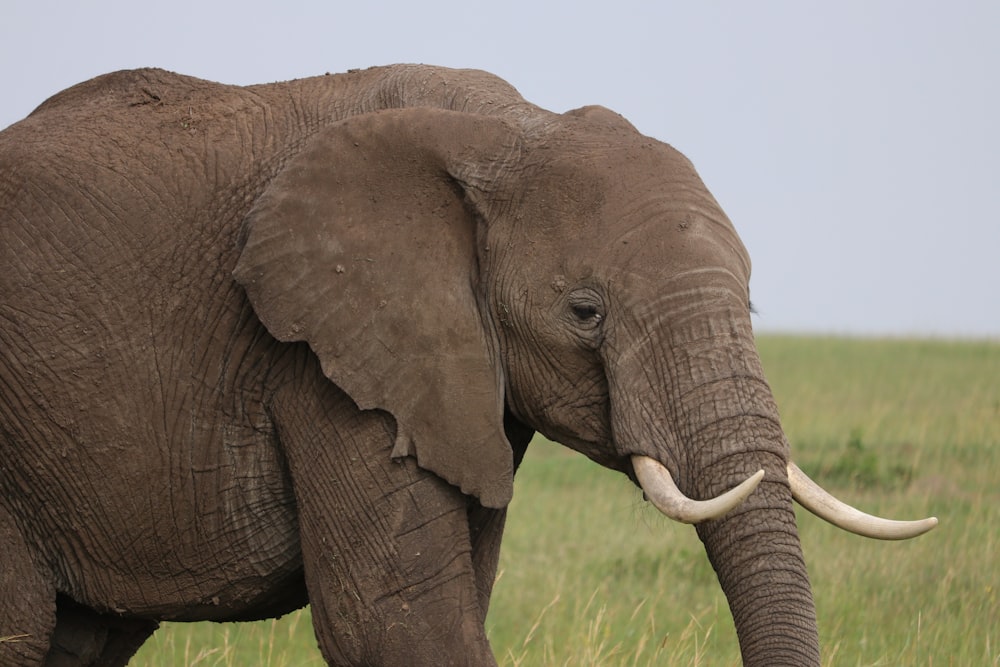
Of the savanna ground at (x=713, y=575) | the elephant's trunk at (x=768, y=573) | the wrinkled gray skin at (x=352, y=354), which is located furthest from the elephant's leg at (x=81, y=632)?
the elephant's trunk at (x=768, y=573)

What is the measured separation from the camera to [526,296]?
462 centimetres

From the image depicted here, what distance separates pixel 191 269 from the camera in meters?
4.93

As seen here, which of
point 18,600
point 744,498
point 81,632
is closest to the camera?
point 744,498

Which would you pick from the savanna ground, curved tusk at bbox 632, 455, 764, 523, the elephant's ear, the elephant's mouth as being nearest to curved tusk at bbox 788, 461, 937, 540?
the elephant's mouth

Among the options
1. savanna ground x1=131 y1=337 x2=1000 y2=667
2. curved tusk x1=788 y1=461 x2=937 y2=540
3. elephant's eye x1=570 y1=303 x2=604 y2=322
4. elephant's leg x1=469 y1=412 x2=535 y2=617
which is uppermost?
elephant's eye x1=570 y1=303 x2=604 y2=322

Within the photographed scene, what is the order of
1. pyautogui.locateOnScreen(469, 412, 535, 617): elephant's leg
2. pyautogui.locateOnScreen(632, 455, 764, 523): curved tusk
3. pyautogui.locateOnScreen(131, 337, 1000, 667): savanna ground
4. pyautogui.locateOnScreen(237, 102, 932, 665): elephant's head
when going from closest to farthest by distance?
pyautogui.locateOnScreen(632, 455, 764, 523): curved tusk → pyautogui.locateOnScreen(237, 102, 932, 665): elephant's head → pyautogui.locateOnScreen(469, 412, 535, 617): elephant's leg → pyautogui.locateOnScreen(131, 337, 1000, 667): savanna ground

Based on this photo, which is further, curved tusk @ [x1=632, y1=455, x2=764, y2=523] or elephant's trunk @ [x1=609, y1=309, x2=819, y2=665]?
elephant's trunk @ [x1=609, y1=309, x2=819, y2=665]

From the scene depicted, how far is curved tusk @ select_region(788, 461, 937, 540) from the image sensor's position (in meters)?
4.23

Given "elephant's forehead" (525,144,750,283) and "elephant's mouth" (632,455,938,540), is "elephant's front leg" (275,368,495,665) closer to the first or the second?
"elephant's mouth" (632,455,938,540)

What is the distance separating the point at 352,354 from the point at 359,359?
3 cm

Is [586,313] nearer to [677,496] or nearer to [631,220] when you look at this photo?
[631,220]

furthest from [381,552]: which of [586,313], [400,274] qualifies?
[586,313]

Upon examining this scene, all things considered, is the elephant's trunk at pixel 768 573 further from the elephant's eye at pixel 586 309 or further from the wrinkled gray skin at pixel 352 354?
the elephant's eye at pixel 586 309

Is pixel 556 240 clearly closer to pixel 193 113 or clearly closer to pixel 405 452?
pixel 405 452
